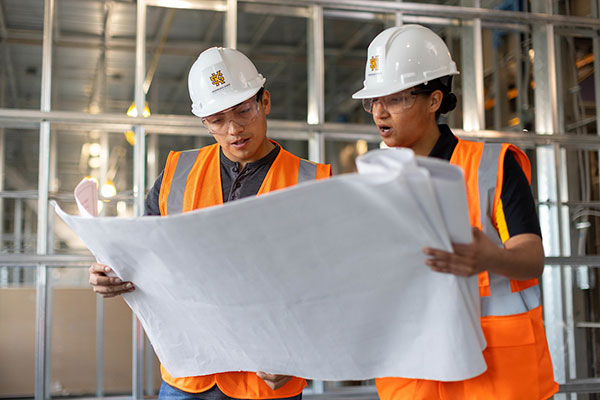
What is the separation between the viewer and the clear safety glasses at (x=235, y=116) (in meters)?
2.15

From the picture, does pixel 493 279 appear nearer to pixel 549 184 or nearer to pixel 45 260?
pixel 45 260

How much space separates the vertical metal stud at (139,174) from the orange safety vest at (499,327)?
2.07 meters

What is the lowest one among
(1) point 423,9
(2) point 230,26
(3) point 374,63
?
(3) point 374,63

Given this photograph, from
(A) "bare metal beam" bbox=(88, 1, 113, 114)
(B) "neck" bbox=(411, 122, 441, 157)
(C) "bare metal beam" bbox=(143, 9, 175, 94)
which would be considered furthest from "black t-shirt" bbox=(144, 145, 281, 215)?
(A) "bare metal beam" bbox=(88, 1, 113, 114)

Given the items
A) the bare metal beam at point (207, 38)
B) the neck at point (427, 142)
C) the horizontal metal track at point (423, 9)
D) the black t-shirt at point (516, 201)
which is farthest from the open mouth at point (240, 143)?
the bare metal beam at point (207, 38)

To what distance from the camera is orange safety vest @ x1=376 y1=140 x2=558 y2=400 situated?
171cm

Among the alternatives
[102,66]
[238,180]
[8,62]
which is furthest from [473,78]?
[8,62]

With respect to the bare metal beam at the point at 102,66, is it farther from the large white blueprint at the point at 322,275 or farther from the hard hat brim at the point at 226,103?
the large white blueprint at the point at 322,275

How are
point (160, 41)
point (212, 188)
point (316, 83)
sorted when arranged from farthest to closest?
→ point (160, 41)
point (316, 83)
point (212, 188)

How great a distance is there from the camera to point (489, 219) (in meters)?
1.72

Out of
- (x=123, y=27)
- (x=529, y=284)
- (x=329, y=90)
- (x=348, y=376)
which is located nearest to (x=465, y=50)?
(x=529, y=284)

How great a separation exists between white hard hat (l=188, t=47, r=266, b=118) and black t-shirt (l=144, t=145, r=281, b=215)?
0.63 ft

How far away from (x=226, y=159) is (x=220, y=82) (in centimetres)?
26

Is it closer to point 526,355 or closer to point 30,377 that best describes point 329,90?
point 30,377
